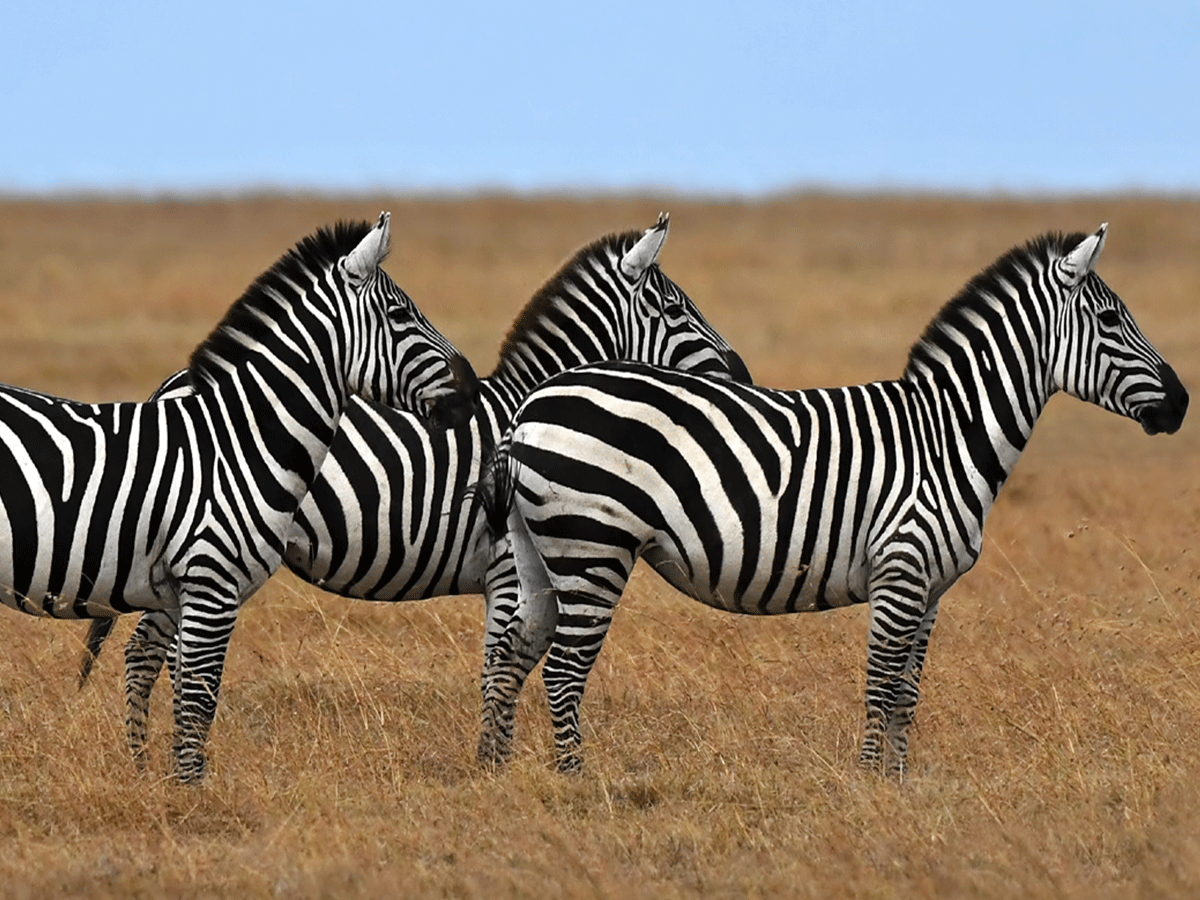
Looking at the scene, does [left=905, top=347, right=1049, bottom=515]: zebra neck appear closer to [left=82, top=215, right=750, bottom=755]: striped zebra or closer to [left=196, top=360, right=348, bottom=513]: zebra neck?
[left=82, top=215, right=750, bottom=755]: striped zebra

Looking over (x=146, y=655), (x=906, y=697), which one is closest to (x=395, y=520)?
(x=146, y=655)

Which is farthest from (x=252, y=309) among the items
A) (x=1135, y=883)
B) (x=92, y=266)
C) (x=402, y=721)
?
(x=92, y=266)

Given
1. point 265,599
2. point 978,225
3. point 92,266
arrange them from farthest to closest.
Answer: point 978,225 < point 92,266 < point 265,599

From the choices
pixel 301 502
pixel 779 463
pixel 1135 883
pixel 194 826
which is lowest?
pixel 194 826

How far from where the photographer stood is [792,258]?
123ft

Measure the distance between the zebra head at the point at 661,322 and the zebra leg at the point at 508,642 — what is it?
1.47 m

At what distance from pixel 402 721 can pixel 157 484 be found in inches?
69.0

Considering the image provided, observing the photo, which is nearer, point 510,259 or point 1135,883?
point 1135,883

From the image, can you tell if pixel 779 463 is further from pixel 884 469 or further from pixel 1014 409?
pixel 1014 409

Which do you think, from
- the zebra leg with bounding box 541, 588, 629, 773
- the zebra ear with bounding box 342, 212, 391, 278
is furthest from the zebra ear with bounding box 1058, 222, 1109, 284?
the zebra ear with bounding box 342, 212, 391, 278

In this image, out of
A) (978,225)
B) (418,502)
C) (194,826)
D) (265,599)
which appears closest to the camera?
(194,826)

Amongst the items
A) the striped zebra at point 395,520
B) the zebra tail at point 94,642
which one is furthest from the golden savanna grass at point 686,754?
the striped zebra at point 395,520

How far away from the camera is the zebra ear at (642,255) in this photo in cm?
813

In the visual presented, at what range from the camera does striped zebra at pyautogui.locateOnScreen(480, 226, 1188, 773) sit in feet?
22.5
